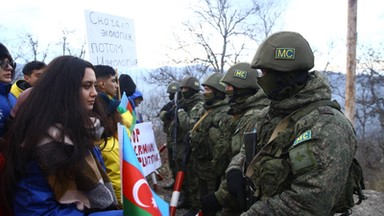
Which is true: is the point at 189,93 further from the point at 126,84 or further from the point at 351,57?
the point at 351,57

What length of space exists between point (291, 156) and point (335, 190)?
0.29 m

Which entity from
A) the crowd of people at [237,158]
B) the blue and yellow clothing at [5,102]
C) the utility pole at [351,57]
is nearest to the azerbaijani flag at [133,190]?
the crowd of people at [237,158]

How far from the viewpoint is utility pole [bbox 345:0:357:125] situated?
29.7 feet

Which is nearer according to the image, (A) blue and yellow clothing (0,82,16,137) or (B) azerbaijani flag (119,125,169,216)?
(B) azerbaijani flag (119,125,169,216)

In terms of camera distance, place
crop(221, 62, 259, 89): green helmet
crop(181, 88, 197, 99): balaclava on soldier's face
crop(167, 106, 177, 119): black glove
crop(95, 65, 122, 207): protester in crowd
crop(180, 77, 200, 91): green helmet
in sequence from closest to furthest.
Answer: crop(95, 65, 122, 207): protester in crowd, crop(221, 62, 259, 89): green helmet, crop(180, 77, 200, 91): green helmet, crop(181, 88, 197, 99): balaclava on soldier's face, crop(167, 106, 177, 119): black glove

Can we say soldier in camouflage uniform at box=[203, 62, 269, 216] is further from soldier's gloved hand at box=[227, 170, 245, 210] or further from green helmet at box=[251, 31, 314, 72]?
green helmet at box=[251, 31, 314, 72]

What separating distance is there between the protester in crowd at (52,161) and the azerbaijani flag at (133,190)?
0.18 m

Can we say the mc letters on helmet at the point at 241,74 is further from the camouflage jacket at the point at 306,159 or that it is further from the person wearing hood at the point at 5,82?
the person wearing hood at the point at 5,82

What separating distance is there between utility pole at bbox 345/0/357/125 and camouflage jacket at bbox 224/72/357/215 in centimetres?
775

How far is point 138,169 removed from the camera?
1679 mm

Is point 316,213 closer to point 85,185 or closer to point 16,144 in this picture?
point 85,185

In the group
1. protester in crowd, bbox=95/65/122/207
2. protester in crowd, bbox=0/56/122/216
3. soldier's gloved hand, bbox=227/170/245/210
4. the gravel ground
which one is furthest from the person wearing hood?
the gravel ground

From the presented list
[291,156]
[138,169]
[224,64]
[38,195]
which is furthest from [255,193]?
[224,64]

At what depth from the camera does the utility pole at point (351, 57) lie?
9.05 m
